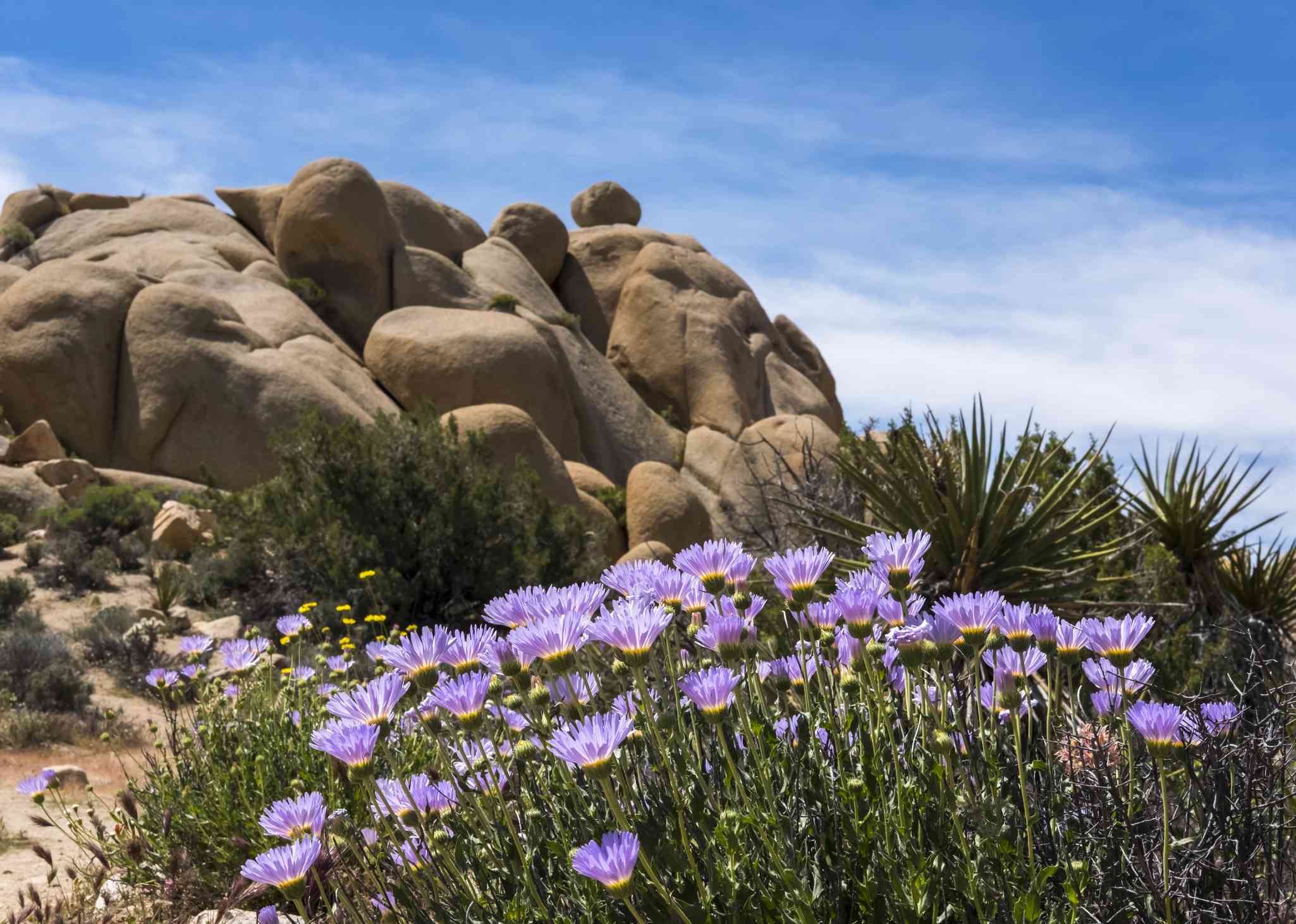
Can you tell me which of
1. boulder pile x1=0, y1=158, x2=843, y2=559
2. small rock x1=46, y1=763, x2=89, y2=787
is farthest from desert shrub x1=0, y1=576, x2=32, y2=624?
small rock x1=46, y1=763, x2=89, y2=787

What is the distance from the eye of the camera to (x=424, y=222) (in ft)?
111

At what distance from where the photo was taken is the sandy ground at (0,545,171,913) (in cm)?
568

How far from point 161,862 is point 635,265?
33526 mm

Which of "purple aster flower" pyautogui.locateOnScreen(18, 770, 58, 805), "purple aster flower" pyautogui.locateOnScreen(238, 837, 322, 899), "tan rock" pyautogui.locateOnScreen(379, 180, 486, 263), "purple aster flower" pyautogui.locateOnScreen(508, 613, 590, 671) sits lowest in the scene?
"purple aster flower" pyautogui.locateOnScreen(18, 770, 58, 805)

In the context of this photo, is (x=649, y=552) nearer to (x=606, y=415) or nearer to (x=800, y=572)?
(x=606, y=415)

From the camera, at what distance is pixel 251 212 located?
32.6 m

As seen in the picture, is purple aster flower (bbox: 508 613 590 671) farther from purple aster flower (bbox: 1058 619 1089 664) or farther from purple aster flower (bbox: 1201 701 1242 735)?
purple aster flower (bbox: 1201 701 1242 735)

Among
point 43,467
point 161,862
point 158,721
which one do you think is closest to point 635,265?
point 43,467

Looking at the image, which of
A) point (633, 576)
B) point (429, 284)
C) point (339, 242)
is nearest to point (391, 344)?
point (429, 284)

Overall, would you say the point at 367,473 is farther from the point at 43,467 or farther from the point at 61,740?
the point at 43,467

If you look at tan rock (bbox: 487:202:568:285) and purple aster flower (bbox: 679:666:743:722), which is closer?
purple aster flower (bbox: 679:666:743:722)

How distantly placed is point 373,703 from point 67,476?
19423 millimetres

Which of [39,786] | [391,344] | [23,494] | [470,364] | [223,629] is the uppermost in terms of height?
[470,364]

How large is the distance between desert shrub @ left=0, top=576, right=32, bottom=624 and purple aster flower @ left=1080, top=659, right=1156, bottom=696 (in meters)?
12.8
